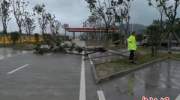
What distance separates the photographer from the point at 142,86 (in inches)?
422

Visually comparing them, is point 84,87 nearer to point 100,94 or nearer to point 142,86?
point 100,94

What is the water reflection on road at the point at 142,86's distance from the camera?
9.12 meters

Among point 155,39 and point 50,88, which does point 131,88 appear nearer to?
point 50,88

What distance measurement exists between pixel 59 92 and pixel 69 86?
3.96 ft

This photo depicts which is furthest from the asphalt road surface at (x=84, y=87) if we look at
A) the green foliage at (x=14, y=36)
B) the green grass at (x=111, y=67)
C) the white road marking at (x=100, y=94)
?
the green foliage at (x=14, y=36)

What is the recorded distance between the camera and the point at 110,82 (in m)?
11.6

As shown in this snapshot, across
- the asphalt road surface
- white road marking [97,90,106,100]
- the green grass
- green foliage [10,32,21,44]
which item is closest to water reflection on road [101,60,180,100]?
the asphalt road surface

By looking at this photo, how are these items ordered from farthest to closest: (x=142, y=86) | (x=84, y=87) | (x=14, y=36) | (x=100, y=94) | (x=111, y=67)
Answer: (x=14, y=36) < (x=111, y=67) < (x=142, y=86) < (x=84, y=87) < (x=100, y=94)

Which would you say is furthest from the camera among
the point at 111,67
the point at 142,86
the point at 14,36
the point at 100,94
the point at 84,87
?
the point at 14,36

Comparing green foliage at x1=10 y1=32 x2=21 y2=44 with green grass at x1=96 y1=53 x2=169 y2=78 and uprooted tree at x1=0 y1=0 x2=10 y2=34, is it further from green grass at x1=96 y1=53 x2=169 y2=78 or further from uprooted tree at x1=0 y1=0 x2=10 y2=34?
green grass at x1=96 y1=53 x2=169 y2=78

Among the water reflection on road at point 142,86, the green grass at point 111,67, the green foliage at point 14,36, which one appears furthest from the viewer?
the green foliage at point 14,36

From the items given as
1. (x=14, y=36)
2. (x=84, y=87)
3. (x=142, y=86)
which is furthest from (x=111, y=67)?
(x=14, y=36)

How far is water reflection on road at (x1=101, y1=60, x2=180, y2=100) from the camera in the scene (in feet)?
29.9

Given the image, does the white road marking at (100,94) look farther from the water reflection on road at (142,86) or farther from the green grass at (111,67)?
the green grass at (111,67)
